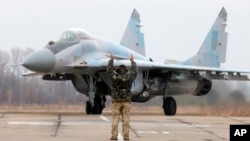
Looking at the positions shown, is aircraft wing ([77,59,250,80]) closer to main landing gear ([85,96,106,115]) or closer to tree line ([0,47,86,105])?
main landing gear ([85,96,106,115])

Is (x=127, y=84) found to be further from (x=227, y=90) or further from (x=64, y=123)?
(x=227, y=90)

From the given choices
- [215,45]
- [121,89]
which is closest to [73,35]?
[121,89]

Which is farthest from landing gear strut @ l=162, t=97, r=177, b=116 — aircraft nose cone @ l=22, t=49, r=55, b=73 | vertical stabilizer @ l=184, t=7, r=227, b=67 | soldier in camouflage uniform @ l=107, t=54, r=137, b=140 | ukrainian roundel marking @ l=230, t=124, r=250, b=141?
ukrainian roundel marking @ l=230, t=124, r=250, b=141

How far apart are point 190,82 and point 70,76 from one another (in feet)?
16.6

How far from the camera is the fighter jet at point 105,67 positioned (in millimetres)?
19375

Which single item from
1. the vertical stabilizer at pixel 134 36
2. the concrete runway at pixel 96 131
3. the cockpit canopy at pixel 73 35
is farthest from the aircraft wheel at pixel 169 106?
the concrete runway at pixel 96 131

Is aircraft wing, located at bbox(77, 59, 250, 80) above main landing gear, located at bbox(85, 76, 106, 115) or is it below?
above

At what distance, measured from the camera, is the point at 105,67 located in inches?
784

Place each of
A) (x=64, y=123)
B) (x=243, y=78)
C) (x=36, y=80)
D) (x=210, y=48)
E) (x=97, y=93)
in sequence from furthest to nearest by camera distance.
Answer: (x=36, y=80)
(x=210, y=48)
(x=243, y=78)
(x=97, y=93)
(x=64, y=123)

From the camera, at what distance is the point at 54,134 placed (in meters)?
11.6

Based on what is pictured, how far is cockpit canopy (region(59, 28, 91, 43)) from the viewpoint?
19.8m

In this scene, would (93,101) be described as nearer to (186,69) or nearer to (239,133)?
(186,69)

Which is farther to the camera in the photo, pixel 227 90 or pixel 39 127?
pixel 227 90

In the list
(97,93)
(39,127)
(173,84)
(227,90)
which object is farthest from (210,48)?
(39,127)
